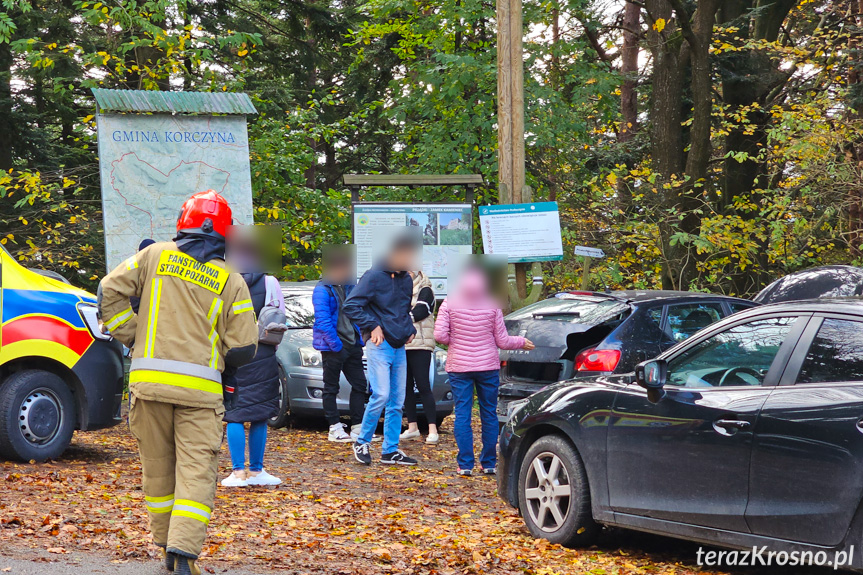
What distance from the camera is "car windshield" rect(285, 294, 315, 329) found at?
11498 mm

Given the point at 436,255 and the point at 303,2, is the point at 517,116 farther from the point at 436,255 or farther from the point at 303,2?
the point at 303,2

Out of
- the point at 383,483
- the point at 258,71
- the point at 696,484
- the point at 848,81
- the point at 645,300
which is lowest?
the point at 383,483

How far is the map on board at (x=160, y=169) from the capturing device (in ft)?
36.2

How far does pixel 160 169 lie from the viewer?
37.1ft

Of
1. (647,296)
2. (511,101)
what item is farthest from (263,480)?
(511,101)

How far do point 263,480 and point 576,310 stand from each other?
10.0 feet

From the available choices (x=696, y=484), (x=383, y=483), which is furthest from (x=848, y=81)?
(x=696, y=484)

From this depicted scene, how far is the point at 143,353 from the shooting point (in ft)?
15.8

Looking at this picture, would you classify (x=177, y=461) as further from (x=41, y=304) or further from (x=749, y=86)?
(x=749, y=86)

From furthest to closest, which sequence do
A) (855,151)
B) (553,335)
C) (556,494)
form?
(855,151) → (553,335) → (556,494)

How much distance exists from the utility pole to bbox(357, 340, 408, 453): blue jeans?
15.1 ft

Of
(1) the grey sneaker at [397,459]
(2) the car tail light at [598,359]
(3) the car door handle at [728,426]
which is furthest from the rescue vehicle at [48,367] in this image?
(3) the car door handle at [728,426]

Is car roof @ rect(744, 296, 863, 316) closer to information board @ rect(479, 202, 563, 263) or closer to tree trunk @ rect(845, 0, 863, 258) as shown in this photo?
information board @ rect(479, 202, 563, 263)

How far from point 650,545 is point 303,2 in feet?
57.3
